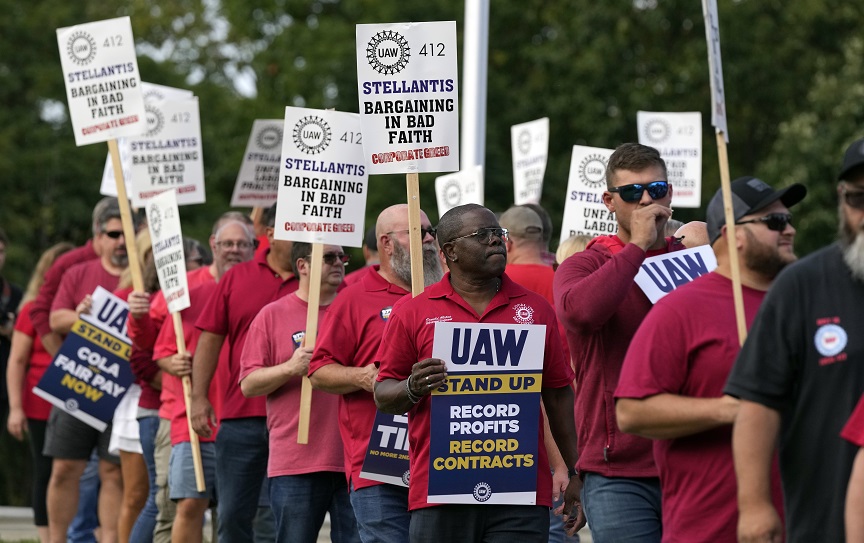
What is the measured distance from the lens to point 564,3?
33094 millimetres

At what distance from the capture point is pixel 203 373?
9578 millimetres

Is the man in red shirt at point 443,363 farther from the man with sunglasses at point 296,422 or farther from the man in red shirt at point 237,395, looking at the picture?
the man in red shirt at point 237,395

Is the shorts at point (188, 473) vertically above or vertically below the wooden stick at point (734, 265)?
below

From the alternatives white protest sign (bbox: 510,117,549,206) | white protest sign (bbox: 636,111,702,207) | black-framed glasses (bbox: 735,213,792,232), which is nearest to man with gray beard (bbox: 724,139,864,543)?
black-framed glasses (bbox: 735,213,792,232)

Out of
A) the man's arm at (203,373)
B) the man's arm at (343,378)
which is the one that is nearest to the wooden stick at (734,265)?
the man's arm at (343,378)

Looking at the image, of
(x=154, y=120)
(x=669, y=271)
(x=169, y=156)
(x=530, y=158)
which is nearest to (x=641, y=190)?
(x=669, y=271)

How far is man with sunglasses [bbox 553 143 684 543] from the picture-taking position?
625 centimetres

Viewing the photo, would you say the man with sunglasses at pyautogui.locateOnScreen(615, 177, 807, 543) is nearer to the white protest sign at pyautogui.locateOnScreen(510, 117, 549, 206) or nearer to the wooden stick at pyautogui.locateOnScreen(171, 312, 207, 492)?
the wooden stick at pyautogui.locateOnScreen(171, 312, 207, 492)

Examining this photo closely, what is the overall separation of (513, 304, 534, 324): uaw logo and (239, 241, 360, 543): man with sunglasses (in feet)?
6.58

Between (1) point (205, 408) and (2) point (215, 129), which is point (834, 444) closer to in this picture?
(1) point (205, 408)

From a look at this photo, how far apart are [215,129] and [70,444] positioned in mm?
24588

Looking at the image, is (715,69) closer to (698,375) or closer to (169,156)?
(698,375)

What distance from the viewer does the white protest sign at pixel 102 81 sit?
1127 cm

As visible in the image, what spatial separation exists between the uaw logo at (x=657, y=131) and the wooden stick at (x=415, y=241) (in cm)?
795
